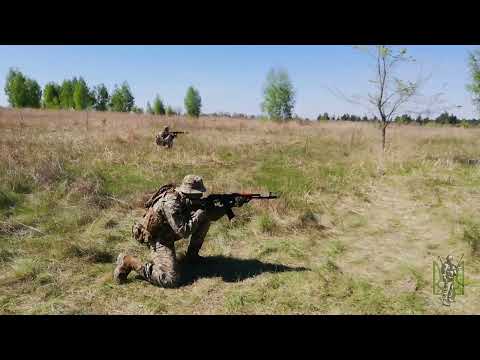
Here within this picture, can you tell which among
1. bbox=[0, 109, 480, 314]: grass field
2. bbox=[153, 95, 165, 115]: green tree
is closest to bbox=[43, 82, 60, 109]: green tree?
bbox=[153, 95, 165, 115]: green tree

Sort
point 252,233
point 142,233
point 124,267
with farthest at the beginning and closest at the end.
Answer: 1. point 252,233
2. point 142,233
3. point 124,267

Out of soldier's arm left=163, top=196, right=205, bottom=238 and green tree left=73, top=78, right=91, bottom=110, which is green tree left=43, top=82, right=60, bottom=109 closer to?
green tree left=73, top=78, right=91, bottom=110

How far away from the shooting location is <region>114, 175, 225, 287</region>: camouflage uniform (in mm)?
4305

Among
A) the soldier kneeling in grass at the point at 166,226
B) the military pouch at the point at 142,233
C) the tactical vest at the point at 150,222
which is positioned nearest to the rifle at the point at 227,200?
the soldier kneeling in grass at the point at 166,226

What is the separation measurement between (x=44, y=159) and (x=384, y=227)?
8268mm

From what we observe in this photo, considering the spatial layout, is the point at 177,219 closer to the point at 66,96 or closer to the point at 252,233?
the point at 252,233

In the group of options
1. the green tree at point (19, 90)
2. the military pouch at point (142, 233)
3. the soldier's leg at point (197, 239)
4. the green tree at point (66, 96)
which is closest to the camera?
the military pouch at point (142, 233)

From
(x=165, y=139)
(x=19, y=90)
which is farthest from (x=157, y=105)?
(x=165, y=139)

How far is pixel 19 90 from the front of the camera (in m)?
40.7

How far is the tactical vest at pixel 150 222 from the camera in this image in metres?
4.43

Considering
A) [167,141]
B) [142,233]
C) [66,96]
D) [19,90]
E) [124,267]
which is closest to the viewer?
[124,267]

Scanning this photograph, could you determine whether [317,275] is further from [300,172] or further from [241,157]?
[241,157]

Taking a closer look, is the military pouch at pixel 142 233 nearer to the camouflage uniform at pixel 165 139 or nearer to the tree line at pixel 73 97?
the camouflage uniform at pixel 165 139

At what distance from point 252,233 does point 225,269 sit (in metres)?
1.35
